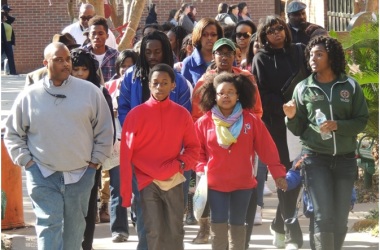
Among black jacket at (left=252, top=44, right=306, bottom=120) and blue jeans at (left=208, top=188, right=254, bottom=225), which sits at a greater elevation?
black jacket at (left=252, top=44, right=306, bottom=120)

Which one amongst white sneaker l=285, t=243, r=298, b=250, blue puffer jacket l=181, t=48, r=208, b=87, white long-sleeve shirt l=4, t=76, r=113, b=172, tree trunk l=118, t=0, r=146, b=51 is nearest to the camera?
white long-sleeve shirt l=4, t=76, r=113, b=172

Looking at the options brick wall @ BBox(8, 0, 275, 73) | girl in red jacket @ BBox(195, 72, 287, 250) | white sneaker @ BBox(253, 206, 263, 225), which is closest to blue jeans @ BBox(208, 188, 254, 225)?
girl in red jacket @ BBox(195, 72, 287, 250)

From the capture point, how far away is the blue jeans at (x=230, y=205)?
7.78m

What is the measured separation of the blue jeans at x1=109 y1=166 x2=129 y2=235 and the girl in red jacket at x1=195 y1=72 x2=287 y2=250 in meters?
1.51

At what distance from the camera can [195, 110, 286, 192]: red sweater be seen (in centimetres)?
779

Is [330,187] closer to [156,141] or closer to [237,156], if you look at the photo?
[237,156]

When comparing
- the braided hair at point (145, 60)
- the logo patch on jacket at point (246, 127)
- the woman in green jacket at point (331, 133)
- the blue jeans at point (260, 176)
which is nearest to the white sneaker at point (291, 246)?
the blue jeans at point (260, 176)

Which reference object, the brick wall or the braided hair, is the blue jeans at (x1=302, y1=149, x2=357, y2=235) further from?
the brick wall

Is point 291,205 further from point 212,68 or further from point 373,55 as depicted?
point 373,55

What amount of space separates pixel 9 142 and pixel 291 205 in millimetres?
2667

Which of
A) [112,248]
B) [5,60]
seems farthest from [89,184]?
[5,60]

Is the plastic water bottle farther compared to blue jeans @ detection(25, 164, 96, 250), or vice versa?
the plastic water bottle

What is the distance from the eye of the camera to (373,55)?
1091 centimetres

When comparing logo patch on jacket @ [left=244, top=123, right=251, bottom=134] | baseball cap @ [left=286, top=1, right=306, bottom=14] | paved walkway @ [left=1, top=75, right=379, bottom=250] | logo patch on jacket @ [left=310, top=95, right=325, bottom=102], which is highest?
baseball cap @ [left=286, top=1, right=306, bottom=14]
